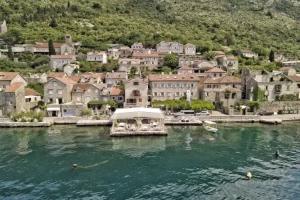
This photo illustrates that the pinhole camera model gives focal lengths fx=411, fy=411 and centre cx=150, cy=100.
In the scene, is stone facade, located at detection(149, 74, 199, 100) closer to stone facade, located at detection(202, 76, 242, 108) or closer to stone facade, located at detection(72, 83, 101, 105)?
stone facade, located at detection(202, 76, 242, 108)

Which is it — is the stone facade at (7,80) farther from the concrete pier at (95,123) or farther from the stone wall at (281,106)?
the stone wall at (281,106)

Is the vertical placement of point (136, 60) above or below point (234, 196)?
above

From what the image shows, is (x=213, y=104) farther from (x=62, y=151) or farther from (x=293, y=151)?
(x=62, y=151)

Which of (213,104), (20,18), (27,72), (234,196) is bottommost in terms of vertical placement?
(234,196)

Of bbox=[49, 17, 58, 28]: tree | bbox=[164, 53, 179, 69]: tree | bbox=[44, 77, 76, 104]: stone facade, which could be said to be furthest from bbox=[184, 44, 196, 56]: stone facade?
bbox=[49, 17, 58, 28]: tree

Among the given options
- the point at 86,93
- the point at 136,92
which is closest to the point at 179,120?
the point at 136,92

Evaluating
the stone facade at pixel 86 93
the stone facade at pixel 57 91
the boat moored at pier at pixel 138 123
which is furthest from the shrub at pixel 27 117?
the boat moored at pier at pixel 138 123

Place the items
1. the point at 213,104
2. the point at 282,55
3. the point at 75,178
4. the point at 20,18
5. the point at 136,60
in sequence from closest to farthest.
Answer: the point at 75,178 < the point at 213,104 < the point at 136,60 < the point at 282,55 < the point at 20,18

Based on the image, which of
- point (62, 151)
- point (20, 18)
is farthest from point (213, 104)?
point (20, 18)
